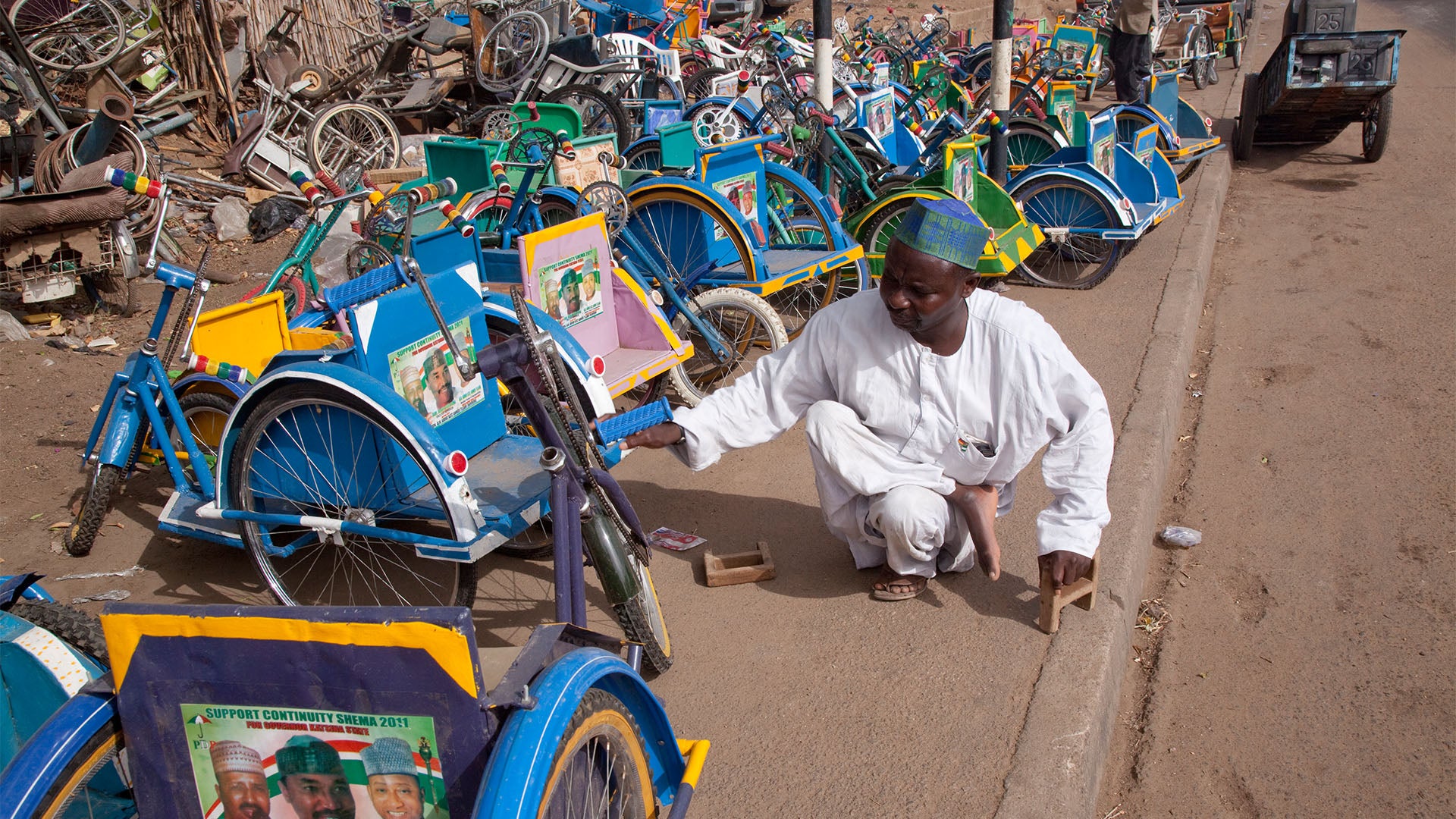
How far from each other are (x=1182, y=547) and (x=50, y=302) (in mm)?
6638

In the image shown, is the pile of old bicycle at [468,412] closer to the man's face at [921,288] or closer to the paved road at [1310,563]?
the man's face at [921,288]

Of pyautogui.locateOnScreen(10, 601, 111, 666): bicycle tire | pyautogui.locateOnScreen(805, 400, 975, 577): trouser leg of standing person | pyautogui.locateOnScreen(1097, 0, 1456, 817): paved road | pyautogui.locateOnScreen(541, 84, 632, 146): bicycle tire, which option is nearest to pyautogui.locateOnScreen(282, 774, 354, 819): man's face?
pyautogui.locateOnScreen(10, 601, 111, 666): bicycle tire

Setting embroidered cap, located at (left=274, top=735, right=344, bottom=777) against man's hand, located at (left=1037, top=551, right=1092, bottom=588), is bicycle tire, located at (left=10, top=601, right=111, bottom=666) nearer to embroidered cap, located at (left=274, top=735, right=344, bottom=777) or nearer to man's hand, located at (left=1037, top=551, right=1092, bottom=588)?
embroidered cap, located at (left=274, top=735, right=344, bottom=777)

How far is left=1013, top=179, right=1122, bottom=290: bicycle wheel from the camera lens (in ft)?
A: 20.3

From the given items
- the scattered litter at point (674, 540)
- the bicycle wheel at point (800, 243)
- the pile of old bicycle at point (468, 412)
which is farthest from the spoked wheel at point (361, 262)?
the bicycle wheel at point (800, 243)

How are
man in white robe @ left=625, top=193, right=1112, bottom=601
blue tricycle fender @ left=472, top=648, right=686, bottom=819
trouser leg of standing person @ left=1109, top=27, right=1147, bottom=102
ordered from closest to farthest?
blue tricycle fender @ left=472, top=648, right=686, bottom=819 → man in white robe @ left=625, top=193, right=1112, bottom=601 → trouser leg of standing person @ left=1109, top=27, right=1147, bottom=102

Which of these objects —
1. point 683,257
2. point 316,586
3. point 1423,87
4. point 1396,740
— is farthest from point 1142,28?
point 316,586

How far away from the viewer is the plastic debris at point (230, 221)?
798cm

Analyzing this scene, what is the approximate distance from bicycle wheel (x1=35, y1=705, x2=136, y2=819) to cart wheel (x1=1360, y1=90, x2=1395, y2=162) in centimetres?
1073

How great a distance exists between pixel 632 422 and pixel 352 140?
762cm

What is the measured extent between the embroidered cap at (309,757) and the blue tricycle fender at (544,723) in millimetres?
280

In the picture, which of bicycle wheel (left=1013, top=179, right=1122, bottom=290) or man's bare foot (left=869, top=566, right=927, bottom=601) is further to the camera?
bicycle wheel (left=1013, top=179, right=1122, bottom=290)

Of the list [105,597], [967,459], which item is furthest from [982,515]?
[105,597]

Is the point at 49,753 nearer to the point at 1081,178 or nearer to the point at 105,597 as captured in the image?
the point at 105,597
